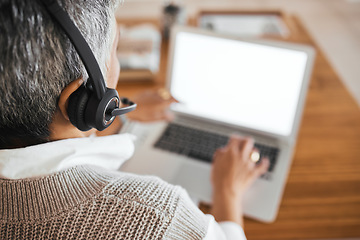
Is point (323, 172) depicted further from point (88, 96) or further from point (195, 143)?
point (88, 96)

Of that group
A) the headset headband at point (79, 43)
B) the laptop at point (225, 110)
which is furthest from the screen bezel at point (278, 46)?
the headset headband at point (79, 43)

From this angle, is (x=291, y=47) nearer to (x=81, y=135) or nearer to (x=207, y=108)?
(x=207, y=108)

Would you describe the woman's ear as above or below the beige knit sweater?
above

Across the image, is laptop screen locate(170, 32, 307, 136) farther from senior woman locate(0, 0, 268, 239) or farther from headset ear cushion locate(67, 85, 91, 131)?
headset ear cushion locate(67, 85, 91, 131)

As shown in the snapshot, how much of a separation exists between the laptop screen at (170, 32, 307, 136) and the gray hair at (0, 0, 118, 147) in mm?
560

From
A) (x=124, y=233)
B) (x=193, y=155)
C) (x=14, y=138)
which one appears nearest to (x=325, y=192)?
(x=193, y=155)

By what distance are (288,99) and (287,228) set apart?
37cm

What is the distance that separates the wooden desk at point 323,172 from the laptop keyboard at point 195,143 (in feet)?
0.33

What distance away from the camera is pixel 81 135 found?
24.3 inches

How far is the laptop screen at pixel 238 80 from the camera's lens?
0.98 m

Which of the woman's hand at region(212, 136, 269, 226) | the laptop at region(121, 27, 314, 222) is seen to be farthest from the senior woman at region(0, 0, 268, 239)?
the laptop at region(121, 27, 314, 222)

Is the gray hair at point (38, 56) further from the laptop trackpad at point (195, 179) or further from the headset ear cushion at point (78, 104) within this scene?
the laptop trackpad at point (195, 179)

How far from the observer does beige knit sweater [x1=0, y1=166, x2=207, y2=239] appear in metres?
0.51

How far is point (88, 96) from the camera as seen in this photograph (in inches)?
20.1
